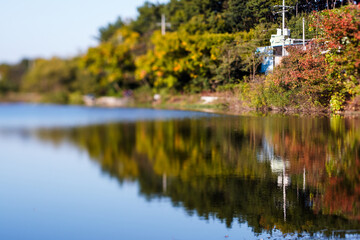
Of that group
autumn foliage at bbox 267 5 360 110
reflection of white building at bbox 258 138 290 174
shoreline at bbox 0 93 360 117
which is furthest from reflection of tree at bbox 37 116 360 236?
autumn foliage at bbox 267 5 360 110

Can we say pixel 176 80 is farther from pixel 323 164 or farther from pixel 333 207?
pixel 333 207

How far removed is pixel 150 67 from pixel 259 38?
12968 millimetres

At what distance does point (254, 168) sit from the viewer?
9.77m

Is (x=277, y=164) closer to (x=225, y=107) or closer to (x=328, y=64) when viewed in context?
(x=328, y=64)

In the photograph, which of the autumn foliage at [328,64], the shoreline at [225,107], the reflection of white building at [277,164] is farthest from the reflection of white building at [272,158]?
the autumn foliage at [328,64]

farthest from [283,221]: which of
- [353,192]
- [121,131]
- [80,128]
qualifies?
[80,128]

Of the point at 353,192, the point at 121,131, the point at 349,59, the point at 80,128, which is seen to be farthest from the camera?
the point at 80,128

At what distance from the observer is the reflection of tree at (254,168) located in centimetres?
776

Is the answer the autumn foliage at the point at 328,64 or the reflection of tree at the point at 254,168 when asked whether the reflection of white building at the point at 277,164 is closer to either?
the reflection of tree at the point at 254,168

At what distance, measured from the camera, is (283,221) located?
748 centimetres

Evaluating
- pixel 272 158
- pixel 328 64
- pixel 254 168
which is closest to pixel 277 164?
pixel 272 158

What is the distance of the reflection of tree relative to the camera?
776 cm

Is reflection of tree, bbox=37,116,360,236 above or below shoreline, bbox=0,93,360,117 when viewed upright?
below

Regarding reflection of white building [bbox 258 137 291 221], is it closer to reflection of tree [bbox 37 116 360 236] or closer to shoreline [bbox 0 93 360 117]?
reflection of tree [bbox 37 116 360 236]
